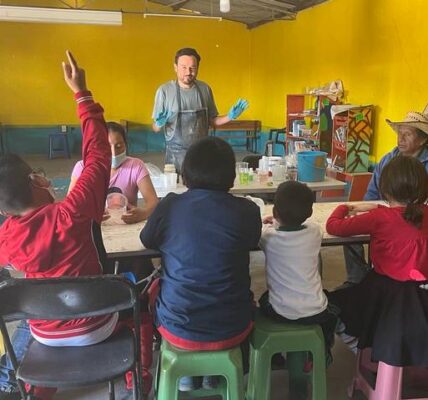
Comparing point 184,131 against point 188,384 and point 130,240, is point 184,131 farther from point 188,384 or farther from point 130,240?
→ point 188,384

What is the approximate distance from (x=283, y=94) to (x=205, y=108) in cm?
569

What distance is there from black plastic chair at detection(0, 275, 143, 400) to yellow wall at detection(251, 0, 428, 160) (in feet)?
14.4

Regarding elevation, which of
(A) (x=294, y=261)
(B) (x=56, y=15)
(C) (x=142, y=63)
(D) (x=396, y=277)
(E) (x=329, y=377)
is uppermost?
(B) (x=56, y=15)

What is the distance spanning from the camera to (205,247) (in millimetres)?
1579

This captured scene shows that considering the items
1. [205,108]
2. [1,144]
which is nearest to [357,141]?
[205,108]

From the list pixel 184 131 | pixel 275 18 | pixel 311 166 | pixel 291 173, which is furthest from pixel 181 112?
pixel 275 18

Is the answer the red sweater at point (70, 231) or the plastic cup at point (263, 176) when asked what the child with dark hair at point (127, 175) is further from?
the plastic cup at point (263, 176)

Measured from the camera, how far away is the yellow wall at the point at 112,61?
1011 cm

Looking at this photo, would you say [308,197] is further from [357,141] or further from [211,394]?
[357,141]

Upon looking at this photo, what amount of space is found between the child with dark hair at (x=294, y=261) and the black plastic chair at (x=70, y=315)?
0.54 metres

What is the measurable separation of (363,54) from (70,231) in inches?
216

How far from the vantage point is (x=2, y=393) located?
2.03 metres

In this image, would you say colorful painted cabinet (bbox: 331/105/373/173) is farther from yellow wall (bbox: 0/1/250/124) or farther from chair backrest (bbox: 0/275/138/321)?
yellow wall (bbox: 0/1/250/124)

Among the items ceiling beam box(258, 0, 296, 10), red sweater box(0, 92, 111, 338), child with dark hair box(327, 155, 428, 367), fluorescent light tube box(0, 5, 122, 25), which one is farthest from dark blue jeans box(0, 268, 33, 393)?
ceiling beam box(258, 0, 296, 10)
